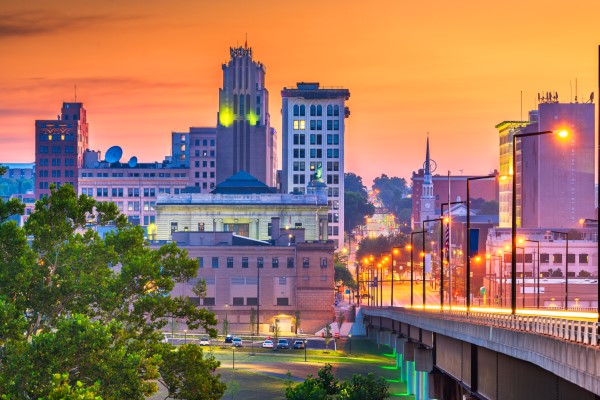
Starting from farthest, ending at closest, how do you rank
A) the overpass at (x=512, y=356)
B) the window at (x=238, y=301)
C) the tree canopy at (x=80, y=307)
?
the window at (x=238, y=301), the tree canopy at (x=80, y=307), the overpass at (x=512, y=356)

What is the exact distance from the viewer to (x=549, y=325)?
4706 centimetres

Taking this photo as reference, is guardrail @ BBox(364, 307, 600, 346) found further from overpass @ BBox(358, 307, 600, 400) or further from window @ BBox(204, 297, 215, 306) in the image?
window @ BBox(204, 297, 215, 306)

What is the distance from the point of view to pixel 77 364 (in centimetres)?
6444

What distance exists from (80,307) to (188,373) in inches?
284

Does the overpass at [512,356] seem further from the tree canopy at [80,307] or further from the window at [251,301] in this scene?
the window at [251,301]

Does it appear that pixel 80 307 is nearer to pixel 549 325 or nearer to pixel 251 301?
pixel 549 325

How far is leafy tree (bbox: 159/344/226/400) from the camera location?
233 ft

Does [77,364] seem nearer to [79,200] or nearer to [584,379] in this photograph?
[79,200]

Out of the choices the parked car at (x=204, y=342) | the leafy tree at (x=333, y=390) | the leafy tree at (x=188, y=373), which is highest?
the leafy tree at (x=188, y=373)

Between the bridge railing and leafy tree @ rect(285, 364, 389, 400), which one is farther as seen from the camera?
leafy tree @ rect(285, 364, 389, 400)

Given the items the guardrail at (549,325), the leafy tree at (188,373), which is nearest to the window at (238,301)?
the leafy tree at (188,373)

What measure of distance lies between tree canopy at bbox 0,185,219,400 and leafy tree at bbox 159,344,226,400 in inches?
4.5

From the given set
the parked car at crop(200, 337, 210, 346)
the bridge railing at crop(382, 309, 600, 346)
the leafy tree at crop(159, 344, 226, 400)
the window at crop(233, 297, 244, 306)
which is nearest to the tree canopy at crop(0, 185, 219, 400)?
the leafy tree at crop(159, 344, 226, 400)

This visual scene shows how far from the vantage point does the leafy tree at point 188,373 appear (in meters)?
71.1
